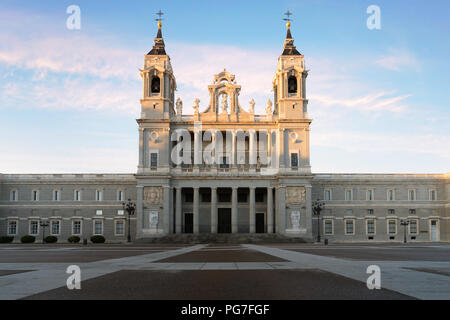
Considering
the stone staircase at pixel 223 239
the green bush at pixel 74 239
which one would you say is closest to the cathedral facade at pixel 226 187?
the stone staircase at pixel 223 239

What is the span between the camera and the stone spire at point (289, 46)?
247 feet

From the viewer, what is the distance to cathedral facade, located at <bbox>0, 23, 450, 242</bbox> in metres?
70.1

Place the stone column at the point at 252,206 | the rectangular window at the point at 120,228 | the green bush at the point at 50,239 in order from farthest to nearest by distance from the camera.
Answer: the rectangular window at the point at 120,228 < the stone column at the point at 252,206 < the green bush at the point at 50,239

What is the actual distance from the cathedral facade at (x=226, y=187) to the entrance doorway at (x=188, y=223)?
164 millimetres

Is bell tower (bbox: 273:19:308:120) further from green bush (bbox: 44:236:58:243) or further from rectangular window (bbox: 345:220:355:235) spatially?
green bush (bbox: 44:236:58:243)

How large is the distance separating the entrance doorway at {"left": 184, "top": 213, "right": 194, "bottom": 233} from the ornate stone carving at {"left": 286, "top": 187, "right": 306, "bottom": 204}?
16152 mm

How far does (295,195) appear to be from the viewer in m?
69.9

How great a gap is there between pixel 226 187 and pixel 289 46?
86.4ft

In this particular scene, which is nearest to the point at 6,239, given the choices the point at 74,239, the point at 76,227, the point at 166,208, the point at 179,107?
the point at 76,227

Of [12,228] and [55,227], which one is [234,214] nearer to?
[55,227]

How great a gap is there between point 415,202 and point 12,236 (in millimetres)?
66644

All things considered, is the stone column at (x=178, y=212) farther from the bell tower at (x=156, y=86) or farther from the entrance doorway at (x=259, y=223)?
the entrance doorway at (x=259, y=223)
